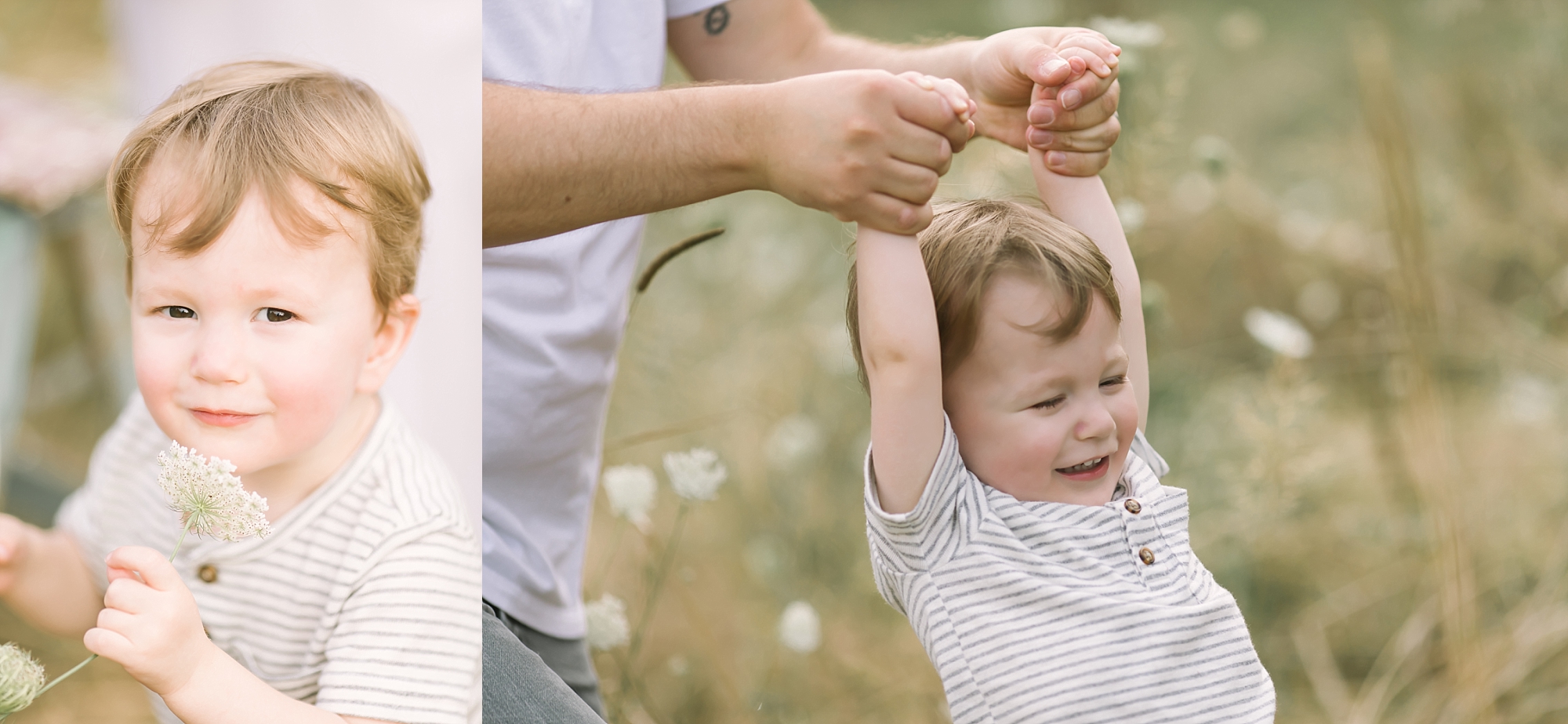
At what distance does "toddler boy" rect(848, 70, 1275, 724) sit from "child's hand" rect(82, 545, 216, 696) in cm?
41

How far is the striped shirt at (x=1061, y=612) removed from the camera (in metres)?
0.76

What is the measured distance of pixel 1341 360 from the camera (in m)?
2.16

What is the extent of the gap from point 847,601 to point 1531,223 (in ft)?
4.97

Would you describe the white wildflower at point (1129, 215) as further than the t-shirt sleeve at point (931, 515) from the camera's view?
Yes

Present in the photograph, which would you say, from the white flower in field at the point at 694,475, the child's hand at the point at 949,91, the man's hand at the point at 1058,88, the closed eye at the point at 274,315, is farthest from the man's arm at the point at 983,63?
the closed eye at the point at 274,315

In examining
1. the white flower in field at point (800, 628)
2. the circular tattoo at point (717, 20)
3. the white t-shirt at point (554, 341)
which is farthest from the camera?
the white flower in field at point (800, 628)

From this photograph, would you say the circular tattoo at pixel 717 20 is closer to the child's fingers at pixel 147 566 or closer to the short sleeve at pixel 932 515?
the short sleeve at pixel 932 515

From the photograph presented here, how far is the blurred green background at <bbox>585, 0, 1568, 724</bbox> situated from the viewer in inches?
58.2

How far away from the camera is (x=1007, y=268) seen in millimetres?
794

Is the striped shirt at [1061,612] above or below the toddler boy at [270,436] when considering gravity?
below

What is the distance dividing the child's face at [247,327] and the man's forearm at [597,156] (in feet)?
0.68

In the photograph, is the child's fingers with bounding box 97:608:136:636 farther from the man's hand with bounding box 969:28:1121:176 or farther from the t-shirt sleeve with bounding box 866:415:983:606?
→ the man's hand with bounding box 969:28:1121:176

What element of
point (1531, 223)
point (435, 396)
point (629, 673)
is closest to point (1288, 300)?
point (1531, 223)

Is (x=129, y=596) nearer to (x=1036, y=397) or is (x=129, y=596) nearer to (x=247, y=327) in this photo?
(x=247, y=327)
